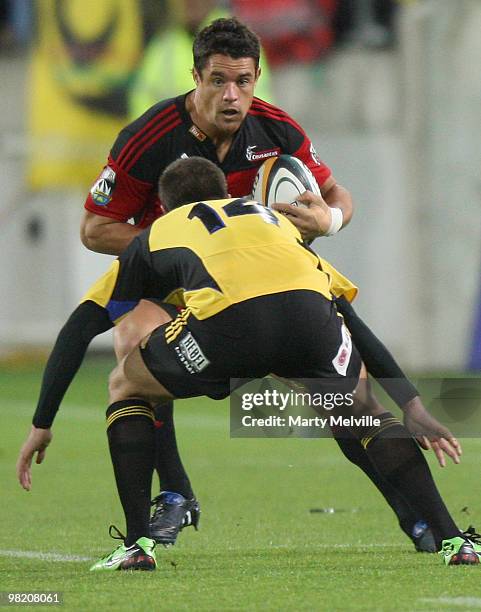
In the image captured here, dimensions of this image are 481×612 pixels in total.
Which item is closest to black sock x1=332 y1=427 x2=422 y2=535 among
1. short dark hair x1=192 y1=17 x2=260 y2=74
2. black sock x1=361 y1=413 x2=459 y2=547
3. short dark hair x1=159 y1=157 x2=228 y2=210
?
black sock x1=361 y1=413 x2=459 y2=547

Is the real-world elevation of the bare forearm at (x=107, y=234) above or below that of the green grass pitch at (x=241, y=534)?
above

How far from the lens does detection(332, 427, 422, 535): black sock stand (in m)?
5.80

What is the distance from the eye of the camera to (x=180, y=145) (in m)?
6.41

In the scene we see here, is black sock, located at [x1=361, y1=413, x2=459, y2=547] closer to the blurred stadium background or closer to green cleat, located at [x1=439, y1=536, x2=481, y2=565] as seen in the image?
green cleat, located at [x1=439, y1=536, x2=481, y2=565]

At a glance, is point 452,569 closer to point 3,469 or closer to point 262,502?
point 262,502

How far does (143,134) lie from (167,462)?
4.48 feet

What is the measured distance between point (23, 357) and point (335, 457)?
9.52m

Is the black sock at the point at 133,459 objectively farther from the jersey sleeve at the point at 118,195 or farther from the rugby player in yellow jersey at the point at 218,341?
the jersey sleeve at the point at 118,195

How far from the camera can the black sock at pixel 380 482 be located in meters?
5.80

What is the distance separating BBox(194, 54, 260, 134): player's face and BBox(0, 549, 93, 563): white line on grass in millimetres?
1808

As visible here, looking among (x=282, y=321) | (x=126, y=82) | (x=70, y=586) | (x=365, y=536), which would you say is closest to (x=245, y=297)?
(x=282, y=321)

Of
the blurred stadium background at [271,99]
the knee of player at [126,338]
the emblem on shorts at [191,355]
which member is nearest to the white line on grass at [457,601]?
the emblem on shorts at [191,355]

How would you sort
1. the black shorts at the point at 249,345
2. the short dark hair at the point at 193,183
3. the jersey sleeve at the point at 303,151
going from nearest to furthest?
the black shorts at the point at 249,345 < the short dark hair at the point at 193,183 < the jersey sleeve at the point at 303,151

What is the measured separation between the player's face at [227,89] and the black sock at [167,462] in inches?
47.3
